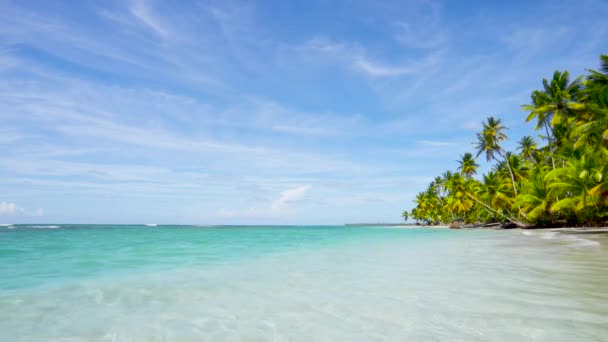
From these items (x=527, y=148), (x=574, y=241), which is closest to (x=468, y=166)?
(x=527, y=148)

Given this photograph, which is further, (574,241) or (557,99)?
(557,99)

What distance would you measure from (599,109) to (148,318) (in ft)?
63.9

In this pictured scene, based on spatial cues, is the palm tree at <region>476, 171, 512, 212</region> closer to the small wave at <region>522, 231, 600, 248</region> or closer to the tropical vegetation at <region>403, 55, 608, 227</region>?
the tropical vegetation at <region>403, 55, 608, 227</region>

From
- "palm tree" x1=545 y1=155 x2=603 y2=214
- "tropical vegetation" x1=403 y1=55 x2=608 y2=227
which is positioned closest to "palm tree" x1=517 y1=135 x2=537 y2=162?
"tropical vegetation" x1=403 y1=55 x2=608 y2=227

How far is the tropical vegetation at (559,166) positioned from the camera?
1830 centimetres

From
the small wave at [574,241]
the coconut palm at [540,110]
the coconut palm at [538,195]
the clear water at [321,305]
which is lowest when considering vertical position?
the clear water at [321,305]

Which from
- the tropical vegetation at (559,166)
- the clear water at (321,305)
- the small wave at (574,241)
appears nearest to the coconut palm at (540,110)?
the tropical vegetation at (559,166)

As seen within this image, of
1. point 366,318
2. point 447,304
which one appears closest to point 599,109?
point 447,304

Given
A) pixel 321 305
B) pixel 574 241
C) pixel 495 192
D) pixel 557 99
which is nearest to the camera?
Answer: pixel 321 305

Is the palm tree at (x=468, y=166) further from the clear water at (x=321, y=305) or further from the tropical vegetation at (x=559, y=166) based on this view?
the clear water at (x=321, y=305)

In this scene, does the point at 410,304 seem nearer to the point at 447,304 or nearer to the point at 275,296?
the point at 447,304

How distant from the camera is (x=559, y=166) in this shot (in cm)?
3384

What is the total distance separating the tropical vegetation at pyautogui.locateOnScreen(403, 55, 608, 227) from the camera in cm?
1830

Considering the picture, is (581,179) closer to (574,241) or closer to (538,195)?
(574,241)
